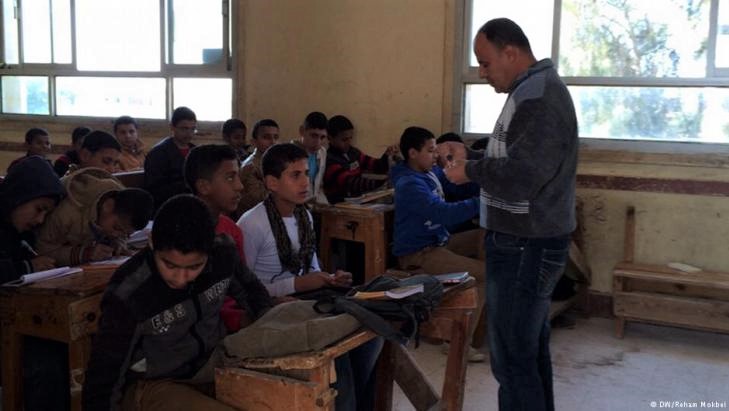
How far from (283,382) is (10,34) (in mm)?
6876

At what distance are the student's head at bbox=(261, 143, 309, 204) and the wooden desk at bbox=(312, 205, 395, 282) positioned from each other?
1.19m

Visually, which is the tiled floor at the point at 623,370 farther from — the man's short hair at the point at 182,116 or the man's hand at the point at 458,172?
the man's short hair at the point at 182,116

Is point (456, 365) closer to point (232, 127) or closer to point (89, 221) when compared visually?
point (89, 221)

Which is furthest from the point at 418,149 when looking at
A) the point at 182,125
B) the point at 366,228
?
the point at 182,125

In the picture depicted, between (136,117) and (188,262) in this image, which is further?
(136,117)

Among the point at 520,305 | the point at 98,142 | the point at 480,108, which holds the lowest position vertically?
the point at 520,305

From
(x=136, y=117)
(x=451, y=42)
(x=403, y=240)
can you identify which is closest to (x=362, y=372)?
(x=403, y=240)

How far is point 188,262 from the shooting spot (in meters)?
2.03

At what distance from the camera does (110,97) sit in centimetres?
712

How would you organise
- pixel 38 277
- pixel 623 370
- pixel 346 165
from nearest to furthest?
1. pixel 38 277
2. pixel 623 370
3. pixel 346 165

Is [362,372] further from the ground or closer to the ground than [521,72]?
closer to the ground

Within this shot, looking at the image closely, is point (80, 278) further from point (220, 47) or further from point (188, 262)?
point (220, 47)

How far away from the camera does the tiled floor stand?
11.3 feet

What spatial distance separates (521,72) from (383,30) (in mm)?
3073
